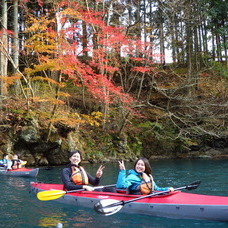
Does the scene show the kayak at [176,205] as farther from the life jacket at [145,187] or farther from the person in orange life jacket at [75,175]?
the person in orange life jacket at [75,175]

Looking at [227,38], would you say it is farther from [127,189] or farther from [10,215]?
[10,215]

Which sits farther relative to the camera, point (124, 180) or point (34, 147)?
point (34, 147)

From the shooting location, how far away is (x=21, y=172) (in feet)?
35.1

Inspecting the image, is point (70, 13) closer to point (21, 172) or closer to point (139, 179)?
point (21, 172)

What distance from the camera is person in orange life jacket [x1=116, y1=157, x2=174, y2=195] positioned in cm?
531

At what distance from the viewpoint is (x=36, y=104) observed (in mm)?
14836

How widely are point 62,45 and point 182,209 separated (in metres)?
9.19

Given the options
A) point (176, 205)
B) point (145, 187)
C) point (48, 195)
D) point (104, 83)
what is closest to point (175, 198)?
point (176, 205)

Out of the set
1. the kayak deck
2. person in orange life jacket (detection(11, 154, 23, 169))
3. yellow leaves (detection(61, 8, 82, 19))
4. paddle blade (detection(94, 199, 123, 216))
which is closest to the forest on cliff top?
yellow leaves (detection(61, 8, 82, 19))

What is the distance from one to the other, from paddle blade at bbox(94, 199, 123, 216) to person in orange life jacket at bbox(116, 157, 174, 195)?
0.72 meters

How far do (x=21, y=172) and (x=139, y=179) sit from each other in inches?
263

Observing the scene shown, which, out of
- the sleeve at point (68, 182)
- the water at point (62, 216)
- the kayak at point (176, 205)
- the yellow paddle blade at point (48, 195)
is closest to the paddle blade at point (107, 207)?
the kayak at point (176, 205)

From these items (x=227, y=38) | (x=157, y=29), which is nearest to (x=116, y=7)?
(x=157, y=29)

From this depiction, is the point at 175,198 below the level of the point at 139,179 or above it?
below
